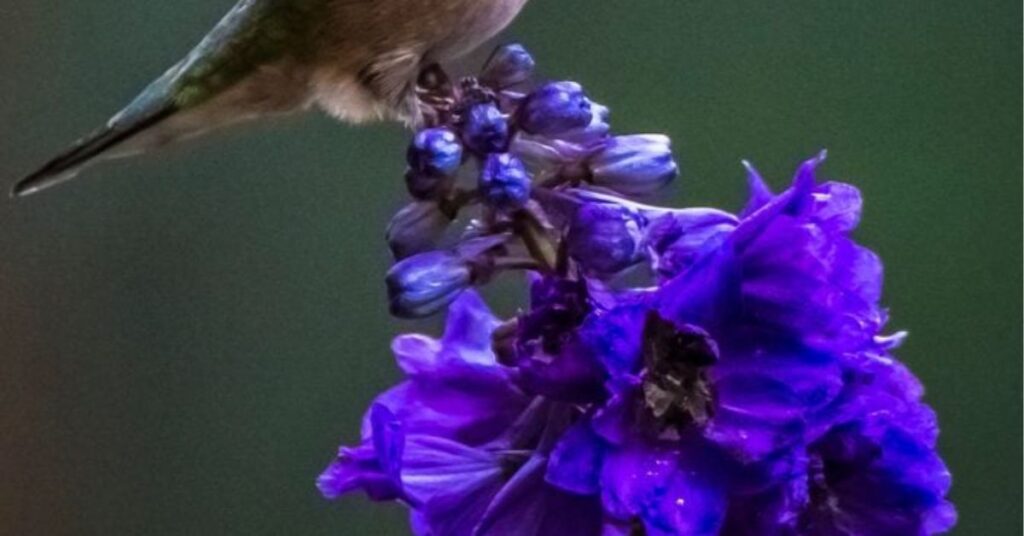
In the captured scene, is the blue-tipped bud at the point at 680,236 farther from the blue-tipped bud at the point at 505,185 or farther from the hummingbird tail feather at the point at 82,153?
the hummingbird tail feather at the point at 82,153

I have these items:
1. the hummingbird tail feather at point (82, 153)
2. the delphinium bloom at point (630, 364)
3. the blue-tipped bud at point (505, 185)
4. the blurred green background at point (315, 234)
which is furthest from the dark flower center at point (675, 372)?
the blurred green background at point (315, 234)

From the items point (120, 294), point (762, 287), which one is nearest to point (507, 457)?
point (762, 287)

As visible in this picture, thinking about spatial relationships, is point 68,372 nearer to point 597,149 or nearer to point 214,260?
point 214,260

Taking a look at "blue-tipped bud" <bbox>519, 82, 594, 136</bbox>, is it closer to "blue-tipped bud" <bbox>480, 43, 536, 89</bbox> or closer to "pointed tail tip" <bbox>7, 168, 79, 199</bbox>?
"blue-tipped bud" <bbox>480, 43, 536, 89</bbox>

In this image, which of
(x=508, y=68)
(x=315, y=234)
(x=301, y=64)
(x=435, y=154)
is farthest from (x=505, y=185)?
(x=315, y=234)

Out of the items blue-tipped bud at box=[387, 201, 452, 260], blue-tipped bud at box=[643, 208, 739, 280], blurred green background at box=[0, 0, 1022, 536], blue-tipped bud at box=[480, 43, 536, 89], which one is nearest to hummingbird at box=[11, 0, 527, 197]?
blue-tipped bud at box=[480, 43, 536, 89]

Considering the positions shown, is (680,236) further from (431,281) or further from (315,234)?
(315,234)
